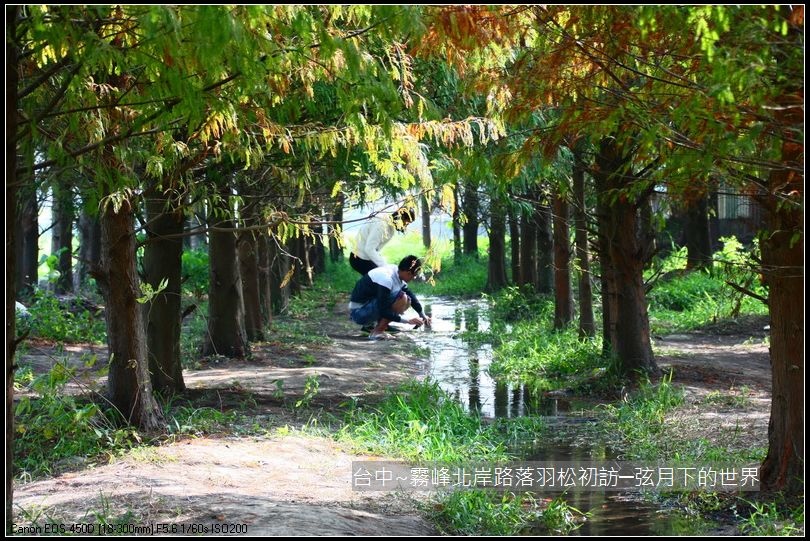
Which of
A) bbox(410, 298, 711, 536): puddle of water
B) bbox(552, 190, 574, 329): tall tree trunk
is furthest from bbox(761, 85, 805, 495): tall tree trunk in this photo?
bbox(552, 190, 574, 329): tall tree trunk

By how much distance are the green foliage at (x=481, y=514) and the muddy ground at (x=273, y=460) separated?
173 millimetres

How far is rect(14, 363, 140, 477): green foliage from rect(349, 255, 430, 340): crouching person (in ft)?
22.9

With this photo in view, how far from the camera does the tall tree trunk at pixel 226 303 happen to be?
43.2ft

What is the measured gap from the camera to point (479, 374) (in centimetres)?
1391

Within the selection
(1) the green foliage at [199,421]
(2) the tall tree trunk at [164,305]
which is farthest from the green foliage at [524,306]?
(1) the green foliage at [199,421]

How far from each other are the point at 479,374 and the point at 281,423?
5.26 m

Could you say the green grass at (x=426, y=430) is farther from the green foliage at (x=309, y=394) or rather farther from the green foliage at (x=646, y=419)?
the green foliage at (x=646, y=419)

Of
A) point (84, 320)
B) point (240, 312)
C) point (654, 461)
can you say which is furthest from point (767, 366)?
point (84, 320)

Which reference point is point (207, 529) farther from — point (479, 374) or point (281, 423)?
point (479, 374)

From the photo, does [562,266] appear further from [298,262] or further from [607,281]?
[298,262]

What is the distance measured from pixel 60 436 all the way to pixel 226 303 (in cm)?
569

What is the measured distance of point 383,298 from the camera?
1576 cm

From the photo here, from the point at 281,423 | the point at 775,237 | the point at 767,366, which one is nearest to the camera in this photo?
the point at 775,237

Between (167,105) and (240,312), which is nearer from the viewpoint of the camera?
(167,105)
